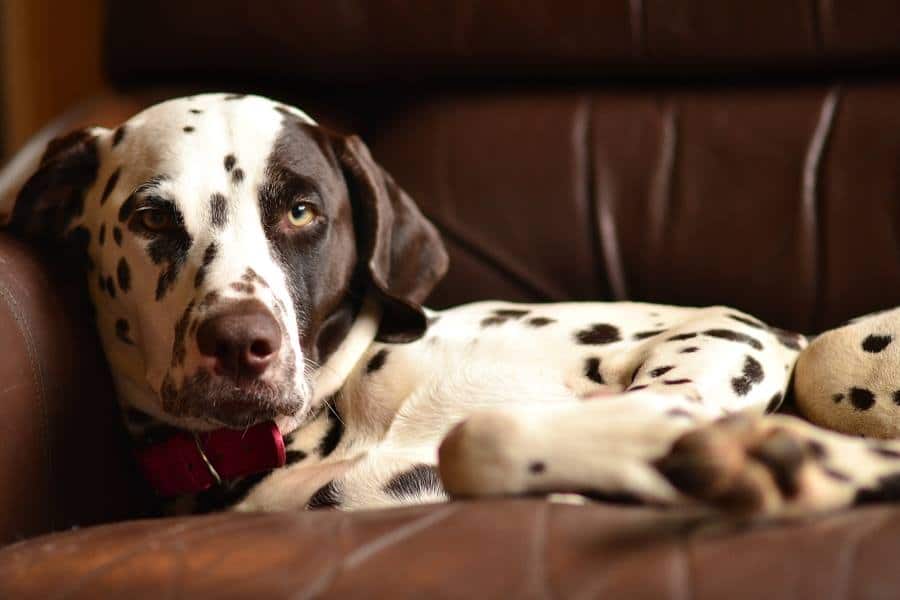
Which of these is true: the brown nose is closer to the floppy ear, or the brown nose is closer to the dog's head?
the dog's head

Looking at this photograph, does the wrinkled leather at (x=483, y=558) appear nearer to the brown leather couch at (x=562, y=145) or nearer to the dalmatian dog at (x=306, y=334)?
the dalmatian dog at (x=306, y=334)

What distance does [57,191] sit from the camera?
184 centimetres

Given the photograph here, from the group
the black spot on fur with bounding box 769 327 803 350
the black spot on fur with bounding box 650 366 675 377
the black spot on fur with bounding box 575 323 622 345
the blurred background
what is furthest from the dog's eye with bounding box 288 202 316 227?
the blurred background

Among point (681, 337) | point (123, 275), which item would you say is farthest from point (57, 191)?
point (681, 337)

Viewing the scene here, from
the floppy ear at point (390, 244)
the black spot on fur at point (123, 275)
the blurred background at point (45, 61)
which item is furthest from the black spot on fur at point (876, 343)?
the blurred background at point (45, 61)

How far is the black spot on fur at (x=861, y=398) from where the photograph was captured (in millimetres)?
1729

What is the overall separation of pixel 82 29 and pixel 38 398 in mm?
2779

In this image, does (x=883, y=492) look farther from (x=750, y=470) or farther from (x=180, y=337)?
(x=180, y=337)

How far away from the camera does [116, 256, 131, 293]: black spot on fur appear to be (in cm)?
170

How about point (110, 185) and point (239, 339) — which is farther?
point (110, 185)

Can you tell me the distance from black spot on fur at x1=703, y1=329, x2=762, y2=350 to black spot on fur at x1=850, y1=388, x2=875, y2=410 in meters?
0.17

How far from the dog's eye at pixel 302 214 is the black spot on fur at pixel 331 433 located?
12.9 inches

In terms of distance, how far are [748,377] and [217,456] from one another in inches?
35.2

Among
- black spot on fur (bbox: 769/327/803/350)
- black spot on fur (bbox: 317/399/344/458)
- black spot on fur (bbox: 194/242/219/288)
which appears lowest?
black spot on fur (bbox: 317/399/344/458)
